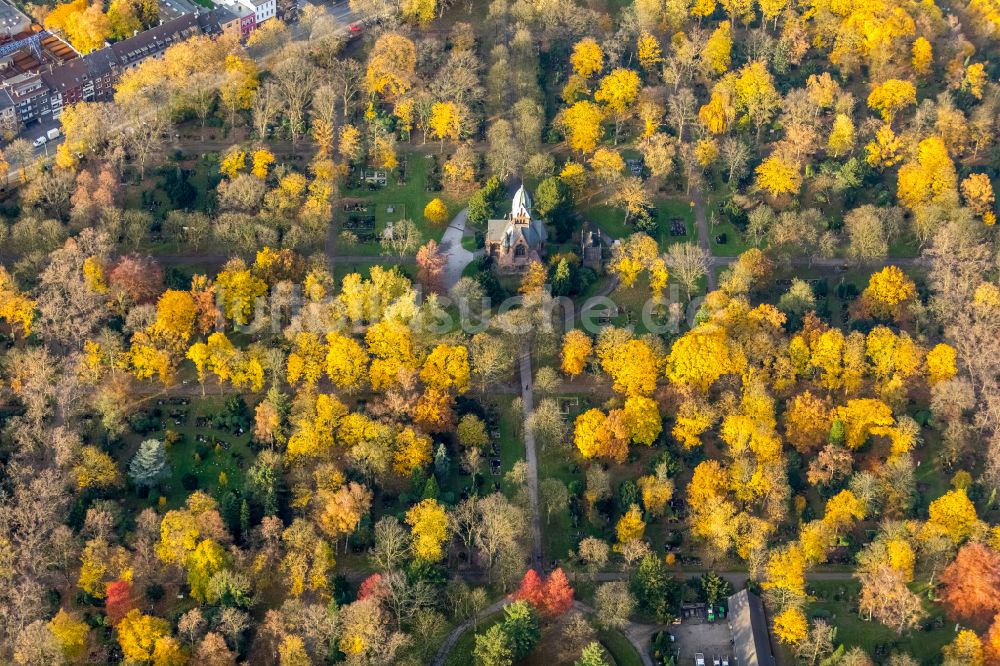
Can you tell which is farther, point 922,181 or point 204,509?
point 922,181

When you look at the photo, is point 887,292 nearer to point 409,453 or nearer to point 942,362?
point 942,362

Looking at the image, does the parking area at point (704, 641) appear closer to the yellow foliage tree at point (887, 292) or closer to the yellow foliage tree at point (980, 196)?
the yellow foliage tree at point (887, 292)

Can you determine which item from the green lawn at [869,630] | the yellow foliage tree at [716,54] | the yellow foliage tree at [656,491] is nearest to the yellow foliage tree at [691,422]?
the yellow foliage tree at [656,491]

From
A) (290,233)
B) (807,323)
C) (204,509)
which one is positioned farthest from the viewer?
(290,233)

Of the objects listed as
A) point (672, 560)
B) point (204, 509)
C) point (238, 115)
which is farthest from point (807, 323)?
point (238, 115)

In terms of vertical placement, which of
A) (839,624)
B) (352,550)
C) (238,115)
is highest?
(238,115)

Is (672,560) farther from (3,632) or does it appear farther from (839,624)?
(3,632)

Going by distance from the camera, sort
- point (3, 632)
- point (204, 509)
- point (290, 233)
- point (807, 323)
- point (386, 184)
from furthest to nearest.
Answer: point (386, 184) → point (290, 233) → point (807, 323) → point (204, 509) → point (3, 632)
